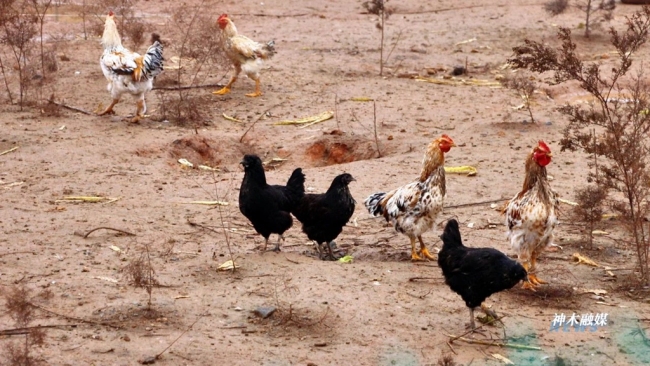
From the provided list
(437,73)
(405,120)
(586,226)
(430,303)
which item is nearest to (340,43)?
(437,73)

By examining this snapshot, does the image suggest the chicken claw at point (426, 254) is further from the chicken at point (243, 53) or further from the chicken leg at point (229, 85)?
the chicken leg at point (229, 85)

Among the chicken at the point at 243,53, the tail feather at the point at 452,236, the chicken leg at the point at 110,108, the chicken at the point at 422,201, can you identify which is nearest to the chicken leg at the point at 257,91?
the chicken at the point at 243,53

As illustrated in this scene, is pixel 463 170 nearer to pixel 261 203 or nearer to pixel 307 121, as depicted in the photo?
pixel 307 121

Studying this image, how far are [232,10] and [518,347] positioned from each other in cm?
1363

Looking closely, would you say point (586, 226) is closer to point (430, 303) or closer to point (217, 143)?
point (430, 303)

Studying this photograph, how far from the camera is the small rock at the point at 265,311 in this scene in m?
7.16

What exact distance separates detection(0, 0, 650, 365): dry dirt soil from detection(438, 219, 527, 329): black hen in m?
0.33

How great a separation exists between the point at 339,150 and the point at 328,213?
3.59m

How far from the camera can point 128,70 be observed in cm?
1244

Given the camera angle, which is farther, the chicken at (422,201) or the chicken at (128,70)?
the chicken at (128,70)

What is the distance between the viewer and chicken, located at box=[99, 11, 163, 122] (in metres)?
12.5

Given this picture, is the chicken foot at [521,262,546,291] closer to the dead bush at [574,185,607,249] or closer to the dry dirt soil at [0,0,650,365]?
the dry dirt soil at [0,0,650,365]

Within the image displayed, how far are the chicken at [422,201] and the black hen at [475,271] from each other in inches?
Answer: 53.6

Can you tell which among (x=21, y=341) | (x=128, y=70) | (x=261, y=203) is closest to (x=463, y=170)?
(x=261, y=203)
